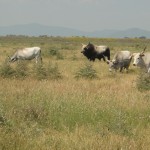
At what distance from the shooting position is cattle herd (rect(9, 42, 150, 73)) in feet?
65.2

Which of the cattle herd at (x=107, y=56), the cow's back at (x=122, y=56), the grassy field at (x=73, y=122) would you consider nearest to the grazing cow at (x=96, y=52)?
the cattle herd at (x=107, y=56)

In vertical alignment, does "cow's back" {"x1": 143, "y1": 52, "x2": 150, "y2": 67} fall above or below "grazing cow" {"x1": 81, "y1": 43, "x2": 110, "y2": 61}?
above

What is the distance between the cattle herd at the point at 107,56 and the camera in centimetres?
1986

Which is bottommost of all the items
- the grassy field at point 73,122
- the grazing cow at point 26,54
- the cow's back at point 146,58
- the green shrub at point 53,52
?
the green shrub at point 53,52

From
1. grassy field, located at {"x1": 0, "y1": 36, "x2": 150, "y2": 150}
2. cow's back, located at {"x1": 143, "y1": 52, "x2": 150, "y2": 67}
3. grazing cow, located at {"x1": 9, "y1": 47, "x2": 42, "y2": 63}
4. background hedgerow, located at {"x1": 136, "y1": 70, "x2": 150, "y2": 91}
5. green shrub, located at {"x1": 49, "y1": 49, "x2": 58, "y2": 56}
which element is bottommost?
green shrub, located at {"x1": 49, "y1": 49, "x2": 58, "y2": 56}

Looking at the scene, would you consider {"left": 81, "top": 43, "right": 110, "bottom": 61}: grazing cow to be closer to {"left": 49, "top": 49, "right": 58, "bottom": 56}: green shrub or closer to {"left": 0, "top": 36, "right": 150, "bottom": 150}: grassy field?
{"left": 49, "top": 49, "right": 58, "bottom": 56}: green shrub

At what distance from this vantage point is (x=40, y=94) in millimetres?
Result: 10734

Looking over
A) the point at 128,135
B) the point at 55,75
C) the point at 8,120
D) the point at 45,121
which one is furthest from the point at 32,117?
the point at 55,75

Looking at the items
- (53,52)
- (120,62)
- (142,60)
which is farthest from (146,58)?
(53,52)

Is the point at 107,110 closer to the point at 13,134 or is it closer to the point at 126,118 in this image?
the point at 126,118

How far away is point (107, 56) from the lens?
28.7m

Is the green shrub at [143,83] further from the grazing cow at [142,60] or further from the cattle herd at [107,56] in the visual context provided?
the grazing cow at [142,60]

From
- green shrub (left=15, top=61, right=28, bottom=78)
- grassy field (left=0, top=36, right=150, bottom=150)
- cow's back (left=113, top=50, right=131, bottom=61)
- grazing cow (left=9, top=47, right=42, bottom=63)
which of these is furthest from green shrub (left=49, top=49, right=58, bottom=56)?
grassy field (left=0, top=36, right=150, bottom=150)

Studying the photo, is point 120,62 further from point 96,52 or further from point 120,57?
point 96,52
